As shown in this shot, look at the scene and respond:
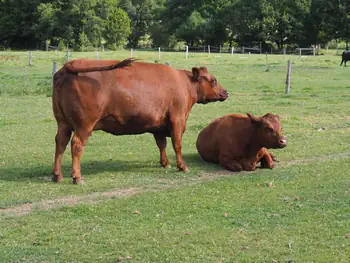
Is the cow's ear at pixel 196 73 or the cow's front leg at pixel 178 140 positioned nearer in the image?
the cow's front leg at pixel 178 140

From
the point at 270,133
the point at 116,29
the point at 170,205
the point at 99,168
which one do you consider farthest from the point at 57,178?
the point at 116,29

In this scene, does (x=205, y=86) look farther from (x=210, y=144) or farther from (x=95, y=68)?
(x=95, y=68)

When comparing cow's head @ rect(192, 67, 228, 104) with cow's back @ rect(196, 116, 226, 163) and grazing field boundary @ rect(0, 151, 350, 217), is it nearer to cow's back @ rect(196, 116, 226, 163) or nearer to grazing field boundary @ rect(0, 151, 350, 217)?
cow's back @ rect(196, 116, 226, 163)

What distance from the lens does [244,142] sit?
10820 mm

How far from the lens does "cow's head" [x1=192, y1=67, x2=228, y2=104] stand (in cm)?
1148

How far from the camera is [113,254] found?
251 inches

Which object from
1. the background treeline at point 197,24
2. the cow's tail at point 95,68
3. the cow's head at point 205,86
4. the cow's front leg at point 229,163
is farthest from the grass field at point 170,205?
the background treeline at point 197,24

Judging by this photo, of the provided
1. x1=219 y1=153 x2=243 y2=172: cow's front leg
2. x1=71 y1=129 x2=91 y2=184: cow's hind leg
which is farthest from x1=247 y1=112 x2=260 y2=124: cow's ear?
x1=71 y1=129 x2=91 y2=184: cow's hind leg

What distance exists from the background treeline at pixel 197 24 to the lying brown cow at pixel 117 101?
67.8m

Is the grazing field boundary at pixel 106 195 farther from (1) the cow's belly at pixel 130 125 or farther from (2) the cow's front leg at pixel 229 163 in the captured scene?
(1) the cow's belly at pixel 130 125

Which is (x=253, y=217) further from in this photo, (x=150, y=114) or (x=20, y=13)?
(x=20, y=13)

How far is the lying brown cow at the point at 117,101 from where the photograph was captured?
9.74 m

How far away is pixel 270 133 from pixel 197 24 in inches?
3135

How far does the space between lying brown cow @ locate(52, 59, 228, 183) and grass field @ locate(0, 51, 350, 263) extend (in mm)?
718
